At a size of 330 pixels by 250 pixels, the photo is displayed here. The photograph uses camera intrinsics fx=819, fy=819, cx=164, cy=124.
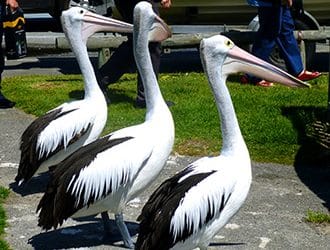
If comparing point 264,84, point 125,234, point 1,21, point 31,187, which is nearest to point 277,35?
point 264,84

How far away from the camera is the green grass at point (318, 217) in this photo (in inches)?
203

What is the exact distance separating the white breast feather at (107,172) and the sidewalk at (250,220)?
498mm

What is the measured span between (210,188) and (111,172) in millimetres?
682

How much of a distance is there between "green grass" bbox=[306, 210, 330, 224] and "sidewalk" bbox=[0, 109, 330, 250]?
57 mm

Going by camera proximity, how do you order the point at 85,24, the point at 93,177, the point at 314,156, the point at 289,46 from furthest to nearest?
1. the point at 289,46
2. the point at 314,156
3. the point at 85,24
4. the point at 93,177

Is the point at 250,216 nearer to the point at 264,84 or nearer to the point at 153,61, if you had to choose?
the point at 153,61

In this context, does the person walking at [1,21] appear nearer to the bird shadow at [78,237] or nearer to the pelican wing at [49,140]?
the pelican wing at [49,140]

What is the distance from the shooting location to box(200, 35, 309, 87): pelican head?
13.9ft

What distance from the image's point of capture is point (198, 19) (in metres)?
10.8

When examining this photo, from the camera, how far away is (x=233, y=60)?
429cm

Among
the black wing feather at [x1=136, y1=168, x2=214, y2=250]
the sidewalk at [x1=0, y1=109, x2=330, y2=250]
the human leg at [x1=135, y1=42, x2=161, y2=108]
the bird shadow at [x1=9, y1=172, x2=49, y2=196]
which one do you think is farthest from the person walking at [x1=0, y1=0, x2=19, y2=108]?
the black wing feather at [x1=136, y1=168, x2=214, y2=250]

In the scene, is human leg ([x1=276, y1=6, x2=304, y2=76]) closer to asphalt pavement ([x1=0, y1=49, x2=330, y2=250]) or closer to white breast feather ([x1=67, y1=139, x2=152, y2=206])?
asphalt pavement ([x1=0, y1=49, x2=330, y2=250])

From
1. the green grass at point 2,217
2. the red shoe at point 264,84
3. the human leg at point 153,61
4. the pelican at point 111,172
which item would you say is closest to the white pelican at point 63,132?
the green grass at point 2,217

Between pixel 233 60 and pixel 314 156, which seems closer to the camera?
pixel 233 60
